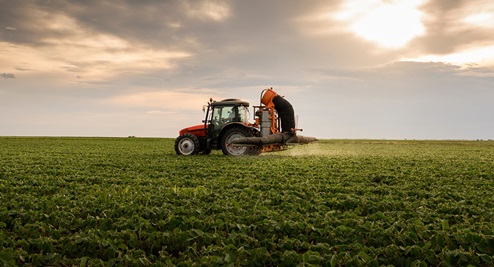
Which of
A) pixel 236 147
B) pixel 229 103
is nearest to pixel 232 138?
pixel 236 147

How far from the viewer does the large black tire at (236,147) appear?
71.6 feet

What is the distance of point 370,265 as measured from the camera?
5355 millimetres

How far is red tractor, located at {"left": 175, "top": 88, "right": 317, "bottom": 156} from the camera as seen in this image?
71.9 ft

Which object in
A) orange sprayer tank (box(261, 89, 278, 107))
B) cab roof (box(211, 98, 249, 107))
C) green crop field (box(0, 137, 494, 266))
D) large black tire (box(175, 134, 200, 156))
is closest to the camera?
green crop field (box(0, 137, 494, 266))

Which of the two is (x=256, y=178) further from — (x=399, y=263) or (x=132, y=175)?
(x=399, y=263)

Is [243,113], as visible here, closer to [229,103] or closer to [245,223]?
[229,103]

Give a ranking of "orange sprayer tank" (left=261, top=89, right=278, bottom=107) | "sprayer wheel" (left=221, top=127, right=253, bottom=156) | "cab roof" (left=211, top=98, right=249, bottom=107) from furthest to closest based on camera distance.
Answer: "orange sprayer tank" (left=261, top=89, right=278, bottom=107), "cab roof" (left=211, top=98, right=249, bottom=107), "sprayer wheel" (left=221, top=127, right=253, bottom=156)

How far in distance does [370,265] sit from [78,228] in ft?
15.7

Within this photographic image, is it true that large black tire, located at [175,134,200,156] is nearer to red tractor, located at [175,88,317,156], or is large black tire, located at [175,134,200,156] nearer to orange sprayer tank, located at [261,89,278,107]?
red tractor, located at [175,88,317,156]

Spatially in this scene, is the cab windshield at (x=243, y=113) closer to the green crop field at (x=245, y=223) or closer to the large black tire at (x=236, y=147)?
the large black tire at (x=236, y=147)

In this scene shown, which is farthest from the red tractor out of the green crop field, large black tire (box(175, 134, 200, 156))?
the green crop field

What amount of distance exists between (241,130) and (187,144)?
334cm

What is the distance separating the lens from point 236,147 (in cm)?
2230

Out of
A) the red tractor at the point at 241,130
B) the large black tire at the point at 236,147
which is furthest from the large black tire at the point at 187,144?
the large black tire at the point at 236,147
